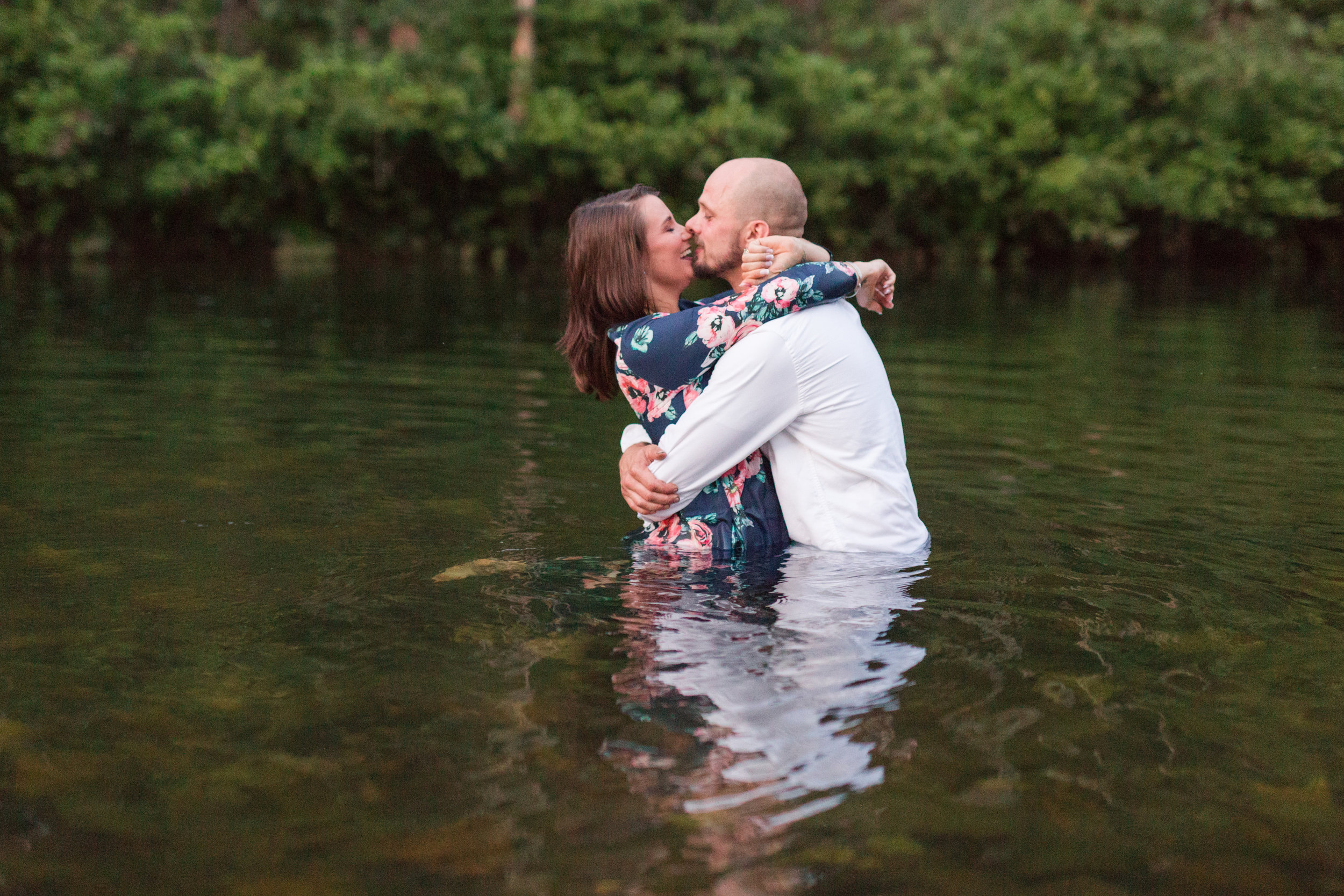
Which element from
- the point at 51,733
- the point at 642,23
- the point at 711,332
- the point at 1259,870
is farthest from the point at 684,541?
the point at 642,23

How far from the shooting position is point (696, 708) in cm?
322

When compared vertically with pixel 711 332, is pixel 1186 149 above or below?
above

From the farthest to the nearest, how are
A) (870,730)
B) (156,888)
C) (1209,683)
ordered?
(1209,683)
(870,730)
(156,888)

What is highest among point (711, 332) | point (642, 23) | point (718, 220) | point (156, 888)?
point (642, 23)

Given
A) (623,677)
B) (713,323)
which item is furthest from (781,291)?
(623,677)

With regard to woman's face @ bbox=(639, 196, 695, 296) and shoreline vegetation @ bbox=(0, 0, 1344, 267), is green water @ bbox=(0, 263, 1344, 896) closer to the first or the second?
woman's face @ bbox=(639, 196, 695, 296)

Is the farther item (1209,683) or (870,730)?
(1209,683)

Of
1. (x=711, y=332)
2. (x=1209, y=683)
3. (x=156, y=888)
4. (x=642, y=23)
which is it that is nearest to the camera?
(x=156, y=888)

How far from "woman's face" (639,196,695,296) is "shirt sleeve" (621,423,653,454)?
0.46 m

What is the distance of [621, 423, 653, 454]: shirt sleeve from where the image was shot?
443cm

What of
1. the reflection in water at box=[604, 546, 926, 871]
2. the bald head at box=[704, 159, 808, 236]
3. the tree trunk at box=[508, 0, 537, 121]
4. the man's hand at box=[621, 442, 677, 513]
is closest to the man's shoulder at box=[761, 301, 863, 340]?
the bald head at box=[704, 159, 808, 236]

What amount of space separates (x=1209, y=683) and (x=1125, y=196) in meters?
26.2

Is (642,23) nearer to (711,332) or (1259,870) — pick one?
(711,332)

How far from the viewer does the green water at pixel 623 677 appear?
2.57 m
